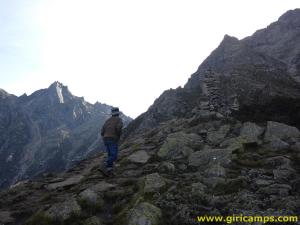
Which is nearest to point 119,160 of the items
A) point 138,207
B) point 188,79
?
point 138,207

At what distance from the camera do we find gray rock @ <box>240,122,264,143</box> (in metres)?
14.1

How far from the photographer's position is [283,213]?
726 centimetres

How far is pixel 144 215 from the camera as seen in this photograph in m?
7.81

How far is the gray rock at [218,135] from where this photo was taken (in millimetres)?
15128

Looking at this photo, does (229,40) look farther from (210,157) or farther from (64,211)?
(64,211)

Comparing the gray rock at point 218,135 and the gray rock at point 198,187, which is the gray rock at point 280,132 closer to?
the gray rock at point 218,135

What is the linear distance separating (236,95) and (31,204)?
14974 mm

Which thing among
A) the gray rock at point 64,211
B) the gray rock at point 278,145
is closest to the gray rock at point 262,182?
the gray rock at point 278,145

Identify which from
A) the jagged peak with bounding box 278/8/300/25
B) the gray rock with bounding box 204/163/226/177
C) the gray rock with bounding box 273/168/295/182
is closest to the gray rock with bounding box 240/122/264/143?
the gray rock with bounding box 204/163/226/177

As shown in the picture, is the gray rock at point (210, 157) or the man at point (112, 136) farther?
the man at point (112, 136)

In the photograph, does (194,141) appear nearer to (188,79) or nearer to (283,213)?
(283,213)

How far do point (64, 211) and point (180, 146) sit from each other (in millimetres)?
7398

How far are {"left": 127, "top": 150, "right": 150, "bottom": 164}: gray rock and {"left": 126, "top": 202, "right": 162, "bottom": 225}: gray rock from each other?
6602 mm

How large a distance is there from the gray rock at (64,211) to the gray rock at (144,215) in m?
1.73
